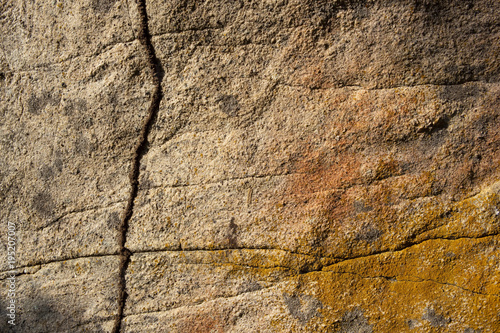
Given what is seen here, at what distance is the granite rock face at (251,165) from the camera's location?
145 centimetres

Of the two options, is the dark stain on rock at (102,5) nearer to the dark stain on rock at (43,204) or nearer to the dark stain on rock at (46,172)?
the dark stain on rock at (46,172)

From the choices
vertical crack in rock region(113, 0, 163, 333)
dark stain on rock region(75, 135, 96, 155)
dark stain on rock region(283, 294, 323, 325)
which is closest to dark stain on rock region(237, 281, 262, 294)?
dark stain on rock region(283, 294, 323, 325)

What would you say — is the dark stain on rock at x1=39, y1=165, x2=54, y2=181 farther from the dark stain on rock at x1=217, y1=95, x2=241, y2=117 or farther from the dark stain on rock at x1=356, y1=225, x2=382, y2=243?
the dark stain on rock at x1=356, y1=225, x2=382, y2=243

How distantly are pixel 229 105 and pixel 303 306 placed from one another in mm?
840

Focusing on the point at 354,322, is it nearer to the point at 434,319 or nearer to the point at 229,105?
the point at 434,319

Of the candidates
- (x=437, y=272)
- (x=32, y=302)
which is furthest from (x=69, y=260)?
(x=437, y=272)

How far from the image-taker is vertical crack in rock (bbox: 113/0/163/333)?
1624 millimetres

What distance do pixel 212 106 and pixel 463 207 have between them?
1.03 m

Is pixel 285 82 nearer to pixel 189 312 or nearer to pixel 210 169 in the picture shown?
pixel 210 169

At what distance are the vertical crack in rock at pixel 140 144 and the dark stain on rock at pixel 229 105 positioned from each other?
0.87 ft

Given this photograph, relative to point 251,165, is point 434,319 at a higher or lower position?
lower

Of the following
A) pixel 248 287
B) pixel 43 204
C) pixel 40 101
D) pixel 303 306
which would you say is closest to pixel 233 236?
pixel 248 287

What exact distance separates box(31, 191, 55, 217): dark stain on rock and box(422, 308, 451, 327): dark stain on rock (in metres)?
1.58

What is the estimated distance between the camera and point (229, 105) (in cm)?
159
